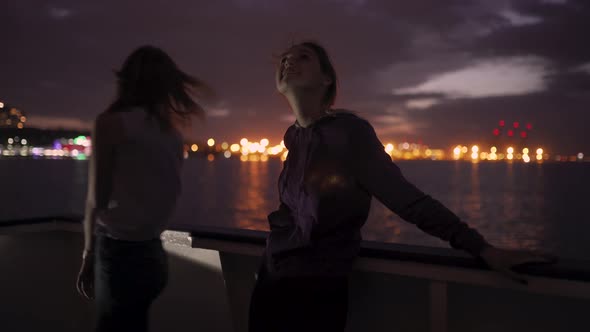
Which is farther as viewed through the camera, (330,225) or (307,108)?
(307,108)

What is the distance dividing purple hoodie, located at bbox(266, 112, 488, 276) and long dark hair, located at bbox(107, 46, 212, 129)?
52 centimetres

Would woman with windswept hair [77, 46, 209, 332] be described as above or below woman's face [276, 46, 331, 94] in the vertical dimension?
below

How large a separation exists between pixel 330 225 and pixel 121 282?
0.71m

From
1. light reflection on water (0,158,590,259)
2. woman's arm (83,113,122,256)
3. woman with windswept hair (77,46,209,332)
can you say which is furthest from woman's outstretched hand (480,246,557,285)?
light reflection on water (0,158,590,259)

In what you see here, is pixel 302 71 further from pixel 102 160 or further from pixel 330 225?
pixel 102 160

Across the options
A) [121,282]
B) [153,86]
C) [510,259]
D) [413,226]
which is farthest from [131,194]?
[413,226]

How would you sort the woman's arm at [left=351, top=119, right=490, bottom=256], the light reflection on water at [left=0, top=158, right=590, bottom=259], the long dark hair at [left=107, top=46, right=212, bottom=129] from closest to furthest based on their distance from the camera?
the woman's arm at [left=351, top=119, right=490, bottom=256], the long dark hair at [left=107, top=46, right=212, bottom=129], the light reflection on water at [left=0, top=158, right=590, bottom=259]

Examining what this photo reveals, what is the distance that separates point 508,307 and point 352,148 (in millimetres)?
812

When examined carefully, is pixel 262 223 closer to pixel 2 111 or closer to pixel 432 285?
pixel 432 285

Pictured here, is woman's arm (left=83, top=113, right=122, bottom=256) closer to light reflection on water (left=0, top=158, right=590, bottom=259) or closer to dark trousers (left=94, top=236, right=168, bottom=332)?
dark trousers (left=94, top=236, right=168, bottom=332)

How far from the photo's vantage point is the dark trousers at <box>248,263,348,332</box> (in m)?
1.37

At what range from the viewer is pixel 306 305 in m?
1.38

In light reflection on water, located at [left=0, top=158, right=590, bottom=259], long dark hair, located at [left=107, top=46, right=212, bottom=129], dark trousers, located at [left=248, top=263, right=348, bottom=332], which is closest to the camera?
dark trousers, located at [left=248, top=263, right=348, bottom=332]

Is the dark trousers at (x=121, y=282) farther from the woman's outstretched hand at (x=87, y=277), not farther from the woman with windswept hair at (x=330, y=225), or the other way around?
the woman with windswept hair at (x=330, y=225)
